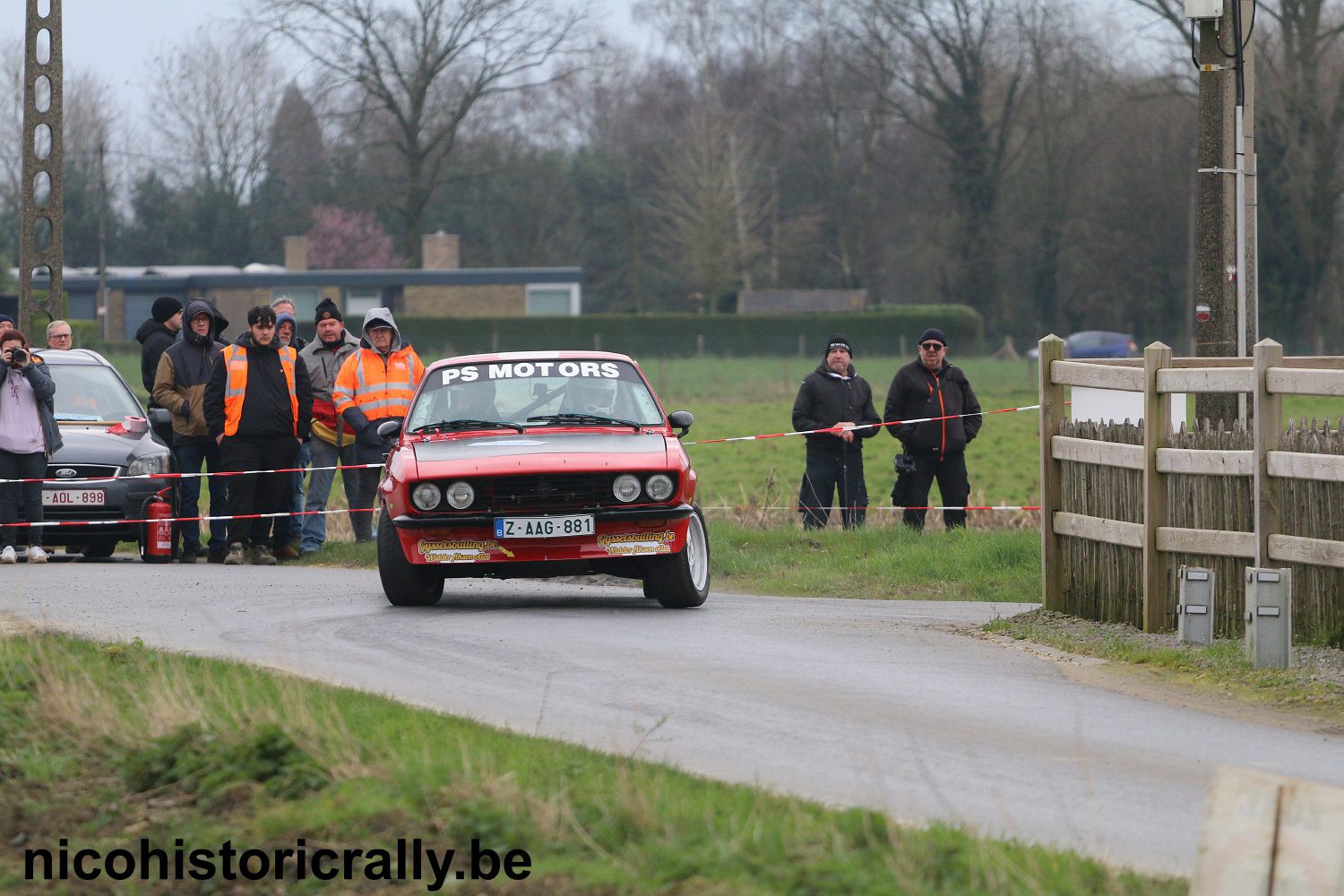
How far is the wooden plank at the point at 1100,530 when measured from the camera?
36.4 ft

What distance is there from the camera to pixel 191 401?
1672 cm

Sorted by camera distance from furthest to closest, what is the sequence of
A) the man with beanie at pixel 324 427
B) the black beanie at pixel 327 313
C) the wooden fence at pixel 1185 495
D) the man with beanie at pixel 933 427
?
the black beanie at pixel 327 313
the man with beanie at pixel 324 427
the man with beanie at pixel 933 427
the wooden fence at pixel 1185 495

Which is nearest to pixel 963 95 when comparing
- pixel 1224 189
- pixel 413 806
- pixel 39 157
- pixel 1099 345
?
pixel 1099 345

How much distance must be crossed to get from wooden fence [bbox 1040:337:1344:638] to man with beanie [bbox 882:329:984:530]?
14.4ft

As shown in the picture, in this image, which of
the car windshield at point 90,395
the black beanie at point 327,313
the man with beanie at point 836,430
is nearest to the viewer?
the black beanie at point 327,313

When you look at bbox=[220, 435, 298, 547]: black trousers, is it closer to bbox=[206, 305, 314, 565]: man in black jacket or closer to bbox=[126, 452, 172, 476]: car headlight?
bbox=[206, 305, 314, 565]: man in black jacket

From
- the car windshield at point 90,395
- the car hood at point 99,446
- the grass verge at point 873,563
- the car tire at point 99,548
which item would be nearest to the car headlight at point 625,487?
the grass verge at point 873,563

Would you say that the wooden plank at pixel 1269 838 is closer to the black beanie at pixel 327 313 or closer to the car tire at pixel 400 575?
the car tire at pixel 400 575

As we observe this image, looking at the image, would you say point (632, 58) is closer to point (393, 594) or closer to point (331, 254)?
point (331, 254)

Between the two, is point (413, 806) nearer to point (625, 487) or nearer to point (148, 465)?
point (625, 487)

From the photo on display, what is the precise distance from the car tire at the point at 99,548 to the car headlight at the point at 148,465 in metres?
0.63

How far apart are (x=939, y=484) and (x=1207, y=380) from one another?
6.55 meters

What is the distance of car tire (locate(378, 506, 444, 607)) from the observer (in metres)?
11.9

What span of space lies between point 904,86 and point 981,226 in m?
6.87
